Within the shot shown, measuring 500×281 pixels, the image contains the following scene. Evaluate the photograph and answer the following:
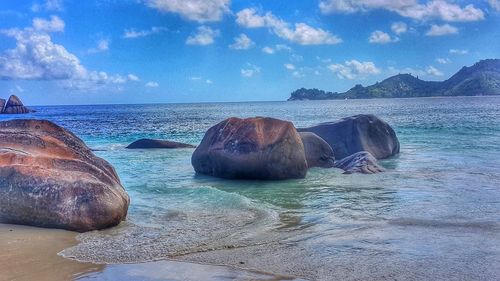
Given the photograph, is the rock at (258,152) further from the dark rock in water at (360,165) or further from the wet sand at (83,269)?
the wet sand at (83,269)

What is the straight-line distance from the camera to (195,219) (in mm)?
8703

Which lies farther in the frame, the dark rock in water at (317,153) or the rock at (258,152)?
the dark rock in water at (317,153)

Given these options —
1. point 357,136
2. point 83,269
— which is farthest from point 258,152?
point 83,269

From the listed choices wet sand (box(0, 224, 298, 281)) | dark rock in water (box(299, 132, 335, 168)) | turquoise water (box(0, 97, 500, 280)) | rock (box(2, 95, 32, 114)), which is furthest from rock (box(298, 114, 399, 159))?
rock (box(2, 95, 32, 114))

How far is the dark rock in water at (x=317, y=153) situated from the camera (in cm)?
1585

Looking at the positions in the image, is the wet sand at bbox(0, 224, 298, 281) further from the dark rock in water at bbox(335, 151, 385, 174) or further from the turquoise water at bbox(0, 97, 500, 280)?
the dark rock in water at bbox(335, 151, 385, 174)

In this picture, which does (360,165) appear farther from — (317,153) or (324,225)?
(324,225)

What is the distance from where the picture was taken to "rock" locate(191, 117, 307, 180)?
1340cm

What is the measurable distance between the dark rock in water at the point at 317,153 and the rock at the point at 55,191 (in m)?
8.21

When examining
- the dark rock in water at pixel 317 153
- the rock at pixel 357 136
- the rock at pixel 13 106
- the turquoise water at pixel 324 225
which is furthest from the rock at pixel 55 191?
the rock at pixel 13 106

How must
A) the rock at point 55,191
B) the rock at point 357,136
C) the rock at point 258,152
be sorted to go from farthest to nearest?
the rock at point 357,136
the rock at point 258,152
the rock at point 55,191

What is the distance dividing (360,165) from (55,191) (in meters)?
9.19

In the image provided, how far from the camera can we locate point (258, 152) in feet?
44.1

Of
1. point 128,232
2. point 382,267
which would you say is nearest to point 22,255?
point 128,232
